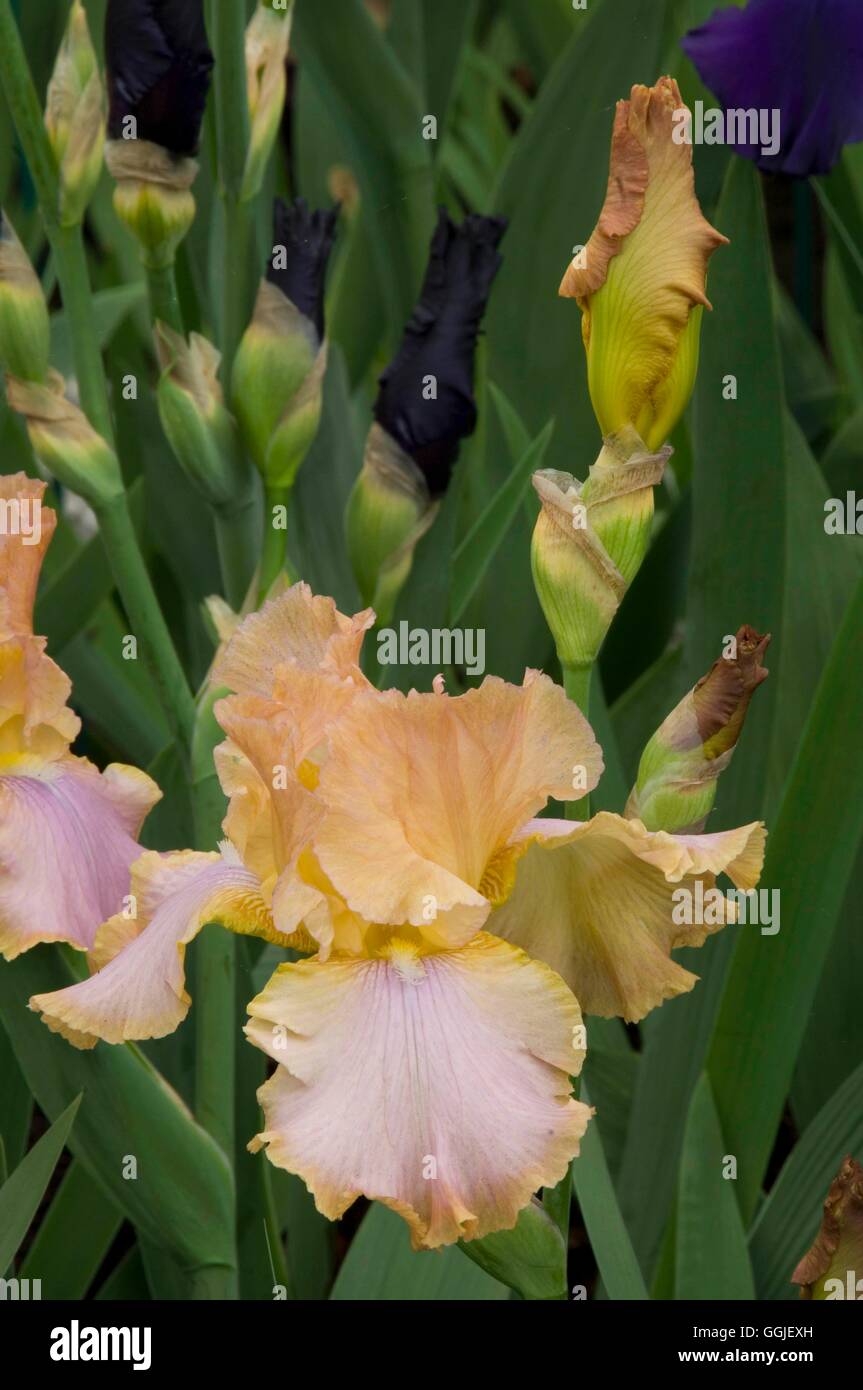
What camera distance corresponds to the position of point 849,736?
0.87 meters

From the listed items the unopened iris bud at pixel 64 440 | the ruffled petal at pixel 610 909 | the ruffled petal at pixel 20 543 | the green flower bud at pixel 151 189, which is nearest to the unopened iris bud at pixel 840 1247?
the ruffled petal at pixel 610 909

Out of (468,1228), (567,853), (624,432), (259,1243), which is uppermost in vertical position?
(624,432)

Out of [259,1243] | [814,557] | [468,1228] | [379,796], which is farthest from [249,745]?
[814,557]

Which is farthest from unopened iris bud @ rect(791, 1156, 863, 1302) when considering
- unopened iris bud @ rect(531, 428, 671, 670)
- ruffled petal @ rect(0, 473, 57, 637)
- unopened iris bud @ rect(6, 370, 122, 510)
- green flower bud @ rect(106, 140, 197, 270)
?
green flower bud @ rect(106, 140, 197, 270)

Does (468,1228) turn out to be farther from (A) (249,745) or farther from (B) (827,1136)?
(B) (827,1136)

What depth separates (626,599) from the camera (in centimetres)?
126

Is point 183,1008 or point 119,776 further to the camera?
point 119,776

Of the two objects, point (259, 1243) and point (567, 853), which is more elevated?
point (567, 853)

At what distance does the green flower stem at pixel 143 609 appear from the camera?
0.87 m

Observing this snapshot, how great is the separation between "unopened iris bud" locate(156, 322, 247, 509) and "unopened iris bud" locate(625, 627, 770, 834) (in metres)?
0.40

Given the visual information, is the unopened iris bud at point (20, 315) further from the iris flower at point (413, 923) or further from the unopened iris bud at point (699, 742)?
the unopened iris bud at point (699, 742)

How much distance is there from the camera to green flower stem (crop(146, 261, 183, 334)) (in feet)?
2.97
